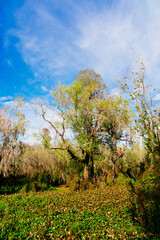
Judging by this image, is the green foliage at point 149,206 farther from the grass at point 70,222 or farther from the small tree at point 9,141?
the small tree at point 9,141

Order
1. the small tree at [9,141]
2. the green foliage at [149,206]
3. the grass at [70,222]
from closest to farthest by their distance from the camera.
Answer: the green foliage at [149,206]
the grass at [70,222]
the small tree at [9,141]

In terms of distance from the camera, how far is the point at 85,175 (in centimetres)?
1391

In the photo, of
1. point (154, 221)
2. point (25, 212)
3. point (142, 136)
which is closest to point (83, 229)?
point (154, 221)

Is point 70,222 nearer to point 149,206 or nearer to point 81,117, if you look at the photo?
point 149,206

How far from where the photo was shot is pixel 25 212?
6.14 m

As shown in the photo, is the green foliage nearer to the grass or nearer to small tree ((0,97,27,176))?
the grass

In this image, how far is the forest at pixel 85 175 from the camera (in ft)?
14.4

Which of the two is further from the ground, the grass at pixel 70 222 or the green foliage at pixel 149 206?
the green foliage at pixel 149 206

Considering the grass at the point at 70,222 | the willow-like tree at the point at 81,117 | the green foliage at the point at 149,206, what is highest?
the willow-like tree at the point at 81,117

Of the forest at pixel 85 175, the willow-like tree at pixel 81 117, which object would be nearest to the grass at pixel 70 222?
the forest at pixel 85 175

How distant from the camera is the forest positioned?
14.4ft

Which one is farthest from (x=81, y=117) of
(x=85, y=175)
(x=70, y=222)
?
(x=70, y=222)

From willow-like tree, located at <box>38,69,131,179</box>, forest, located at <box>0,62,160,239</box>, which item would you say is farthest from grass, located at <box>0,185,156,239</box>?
willow-like tree, located at <box>38,69,131,179</box>

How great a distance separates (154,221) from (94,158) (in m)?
9.99
